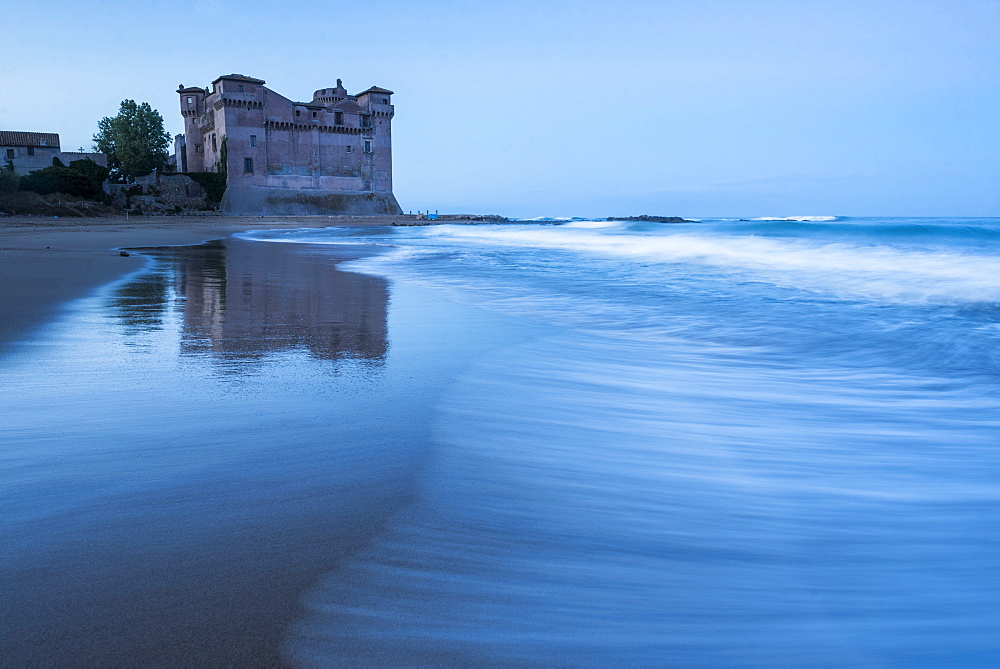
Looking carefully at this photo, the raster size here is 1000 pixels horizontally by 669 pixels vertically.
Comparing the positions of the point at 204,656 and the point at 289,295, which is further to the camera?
the point at 289,295


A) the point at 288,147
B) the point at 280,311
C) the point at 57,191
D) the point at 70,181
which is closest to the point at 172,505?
the point at 280,311

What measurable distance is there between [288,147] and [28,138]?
47.5ft

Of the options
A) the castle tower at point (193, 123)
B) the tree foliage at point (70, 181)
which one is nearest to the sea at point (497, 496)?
the tree foliage at point (70, 181)

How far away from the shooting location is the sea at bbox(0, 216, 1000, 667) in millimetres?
1036

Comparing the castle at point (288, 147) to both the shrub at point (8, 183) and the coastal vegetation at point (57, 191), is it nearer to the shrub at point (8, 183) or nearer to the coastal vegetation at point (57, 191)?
the coastal vegetation at point (57, 191)

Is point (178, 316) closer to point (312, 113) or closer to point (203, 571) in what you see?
point (203, 571)

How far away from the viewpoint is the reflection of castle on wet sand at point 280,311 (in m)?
3.16

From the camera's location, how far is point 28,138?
37656mm

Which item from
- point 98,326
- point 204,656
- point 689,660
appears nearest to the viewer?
point 204,656

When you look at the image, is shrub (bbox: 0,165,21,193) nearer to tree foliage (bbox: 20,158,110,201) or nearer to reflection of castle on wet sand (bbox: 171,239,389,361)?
tree foliage (bbox: 20,158,110,201)

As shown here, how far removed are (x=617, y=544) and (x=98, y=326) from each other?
10.8 feet

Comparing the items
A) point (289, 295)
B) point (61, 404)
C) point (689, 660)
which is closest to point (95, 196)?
point (289, 295)

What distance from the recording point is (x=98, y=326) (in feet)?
11.6

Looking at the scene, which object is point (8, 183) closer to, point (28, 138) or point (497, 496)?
point (28, 138)
